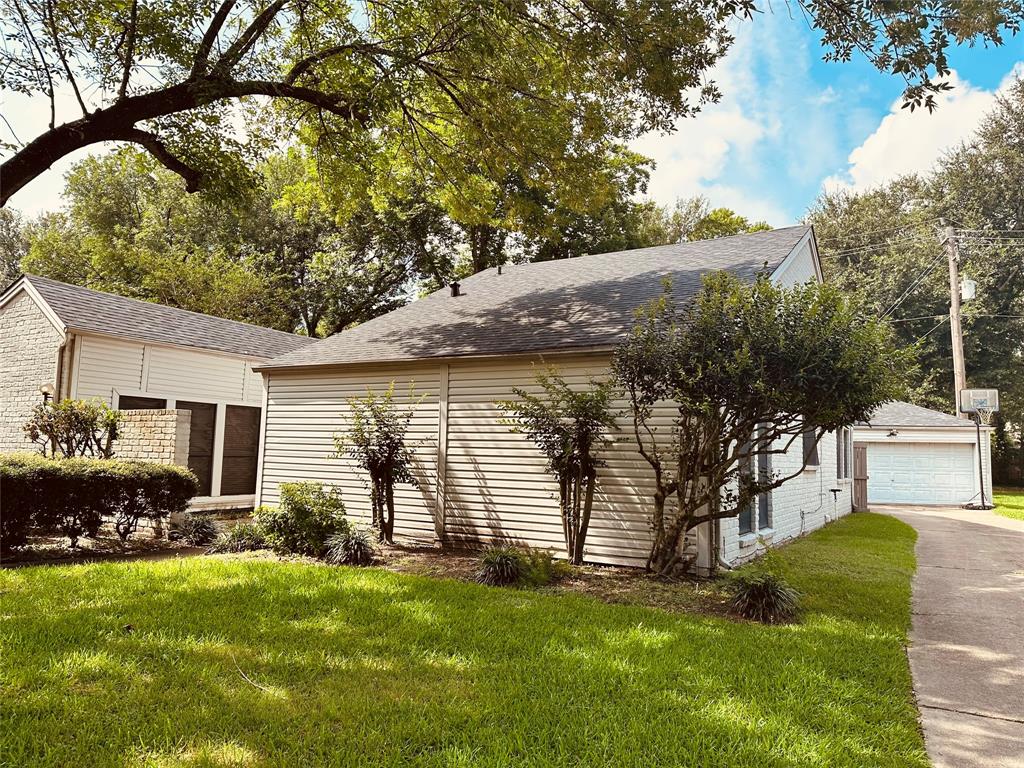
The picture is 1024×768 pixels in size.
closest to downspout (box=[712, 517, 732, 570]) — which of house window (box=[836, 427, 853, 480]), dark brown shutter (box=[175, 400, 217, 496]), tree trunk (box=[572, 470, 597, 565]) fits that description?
tree trunk (box=[572, 470, 597, 565])

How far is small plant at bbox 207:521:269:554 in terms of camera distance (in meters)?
8.23

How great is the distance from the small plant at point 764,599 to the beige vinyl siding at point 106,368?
11.3 metres

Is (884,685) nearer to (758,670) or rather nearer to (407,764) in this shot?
(758,670)

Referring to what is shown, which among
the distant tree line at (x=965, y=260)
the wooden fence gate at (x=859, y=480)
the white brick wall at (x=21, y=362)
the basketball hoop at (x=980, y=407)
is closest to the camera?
the white brick wall at (x=21, y=362)

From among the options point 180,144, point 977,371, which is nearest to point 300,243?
point 180,144

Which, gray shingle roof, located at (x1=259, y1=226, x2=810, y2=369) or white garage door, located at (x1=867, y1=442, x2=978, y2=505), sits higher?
gray shingle roof, located at (x1=259, y1=226, x2=810, y2=369)

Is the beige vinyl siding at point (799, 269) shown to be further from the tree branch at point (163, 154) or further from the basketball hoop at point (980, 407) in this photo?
the basketball hoop at point (980, 407)

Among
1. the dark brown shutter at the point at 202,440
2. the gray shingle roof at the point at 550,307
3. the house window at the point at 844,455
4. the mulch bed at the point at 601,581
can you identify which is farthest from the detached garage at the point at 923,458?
the dark brown shutter at the point at 202,440

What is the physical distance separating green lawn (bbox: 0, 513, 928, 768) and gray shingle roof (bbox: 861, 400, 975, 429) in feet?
55.8

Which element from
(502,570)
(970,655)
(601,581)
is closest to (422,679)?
(502,570)

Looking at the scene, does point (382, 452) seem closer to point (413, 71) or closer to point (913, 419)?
point (413, 71)

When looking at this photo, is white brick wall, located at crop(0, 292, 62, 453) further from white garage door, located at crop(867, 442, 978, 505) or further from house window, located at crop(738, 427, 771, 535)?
white garage door, located at crop(867, 442, 978, 505)

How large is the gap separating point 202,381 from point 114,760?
11.4 metres

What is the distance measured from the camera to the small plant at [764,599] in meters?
5.50
